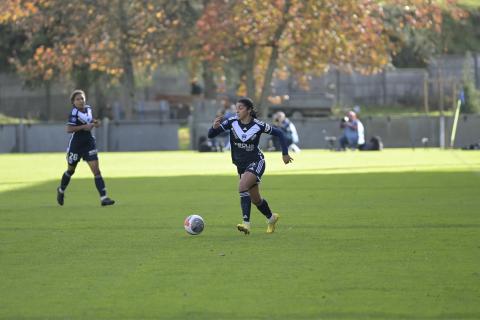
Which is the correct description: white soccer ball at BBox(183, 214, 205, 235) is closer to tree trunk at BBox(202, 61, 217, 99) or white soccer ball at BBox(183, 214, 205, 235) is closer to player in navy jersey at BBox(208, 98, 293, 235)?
player in navy jersey at BBox(208, 98, 293, 235)

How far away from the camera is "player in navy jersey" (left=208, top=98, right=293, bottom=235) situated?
626 inches

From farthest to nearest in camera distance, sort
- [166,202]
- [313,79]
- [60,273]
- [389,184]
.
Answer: [313,79], [389,184], [166,202], [60,273]

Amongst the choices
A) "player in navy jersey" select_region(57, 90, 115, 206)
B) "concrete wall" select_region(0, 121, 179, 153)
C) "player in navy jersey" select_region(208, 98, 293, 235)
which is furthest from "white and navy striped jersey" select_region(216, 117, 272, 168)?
"concrete wall" select_region(0, 121, 179, 153)

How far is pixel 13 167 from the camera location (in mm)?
36594

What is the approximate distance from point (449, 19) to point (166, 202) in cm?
5365

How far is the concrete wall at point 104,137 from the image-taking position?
178ft

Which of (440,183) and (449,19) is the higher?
(449,19)

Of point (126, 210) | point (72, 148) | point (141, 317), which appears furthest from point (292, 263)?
point (72, 148)

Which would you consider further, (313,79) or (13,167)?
(313,79)

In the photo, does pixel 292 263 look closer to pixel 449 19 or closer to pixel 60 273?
pixel 60 273

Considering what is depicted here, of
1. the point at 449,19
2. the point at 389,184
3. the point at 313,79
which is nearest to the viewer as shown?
the point at 389,184

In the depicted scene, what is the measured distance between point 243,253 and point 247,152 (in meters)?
2.57

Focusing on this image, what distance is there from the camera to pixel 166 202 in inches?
862

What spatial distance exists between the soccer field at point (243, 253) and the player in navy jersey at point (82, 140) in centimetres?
45
